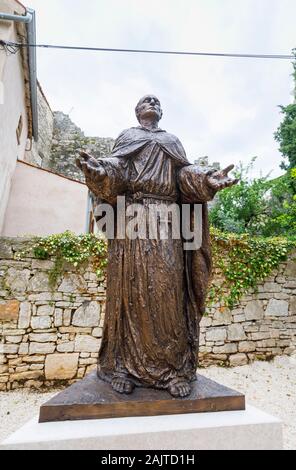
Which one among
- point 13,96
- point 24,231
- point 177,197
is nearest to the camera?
point 177,197

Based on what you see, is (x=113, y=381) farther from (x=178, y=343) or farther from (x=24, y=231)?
(x=24, y=231)

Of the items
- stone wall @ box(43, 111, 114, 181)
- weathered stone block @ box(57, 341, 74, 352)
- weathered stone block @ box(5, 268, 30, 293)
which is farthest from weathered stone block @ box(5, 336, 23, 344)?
stone wall @ box(43, 111, 114, 181)

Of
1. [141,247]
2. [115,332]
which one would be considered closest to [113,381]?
[115,332]

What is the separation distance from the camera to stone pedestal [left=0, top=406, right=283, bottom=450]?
1.28m

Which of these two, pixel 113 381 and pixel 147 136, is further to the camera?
pixel 147 136

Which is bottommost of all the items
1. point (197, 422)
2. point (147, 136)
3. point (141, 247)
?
point (197, 422)

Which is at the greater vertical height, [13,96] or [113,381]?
[13,96]

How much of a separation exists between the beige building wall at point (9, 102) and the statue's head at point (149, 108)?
4658 millimetres

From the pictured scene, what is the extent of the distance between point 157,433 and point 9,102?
689cm

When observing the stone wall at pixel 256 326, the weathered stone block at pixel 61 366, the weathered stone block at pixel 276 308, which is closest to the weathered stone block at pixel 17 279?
the weathered stone block at pixel 61 366

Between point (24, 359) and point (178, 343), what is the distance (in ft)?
13.7

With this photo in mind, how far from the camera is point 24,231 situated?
25.0 ft

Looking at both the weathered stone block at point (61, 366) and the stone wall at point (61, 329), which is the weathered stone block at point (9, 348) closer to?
the stone wall at point (61, 329)
